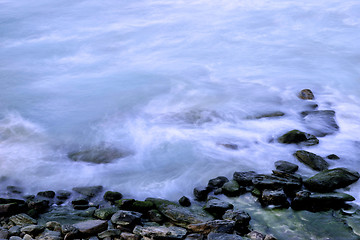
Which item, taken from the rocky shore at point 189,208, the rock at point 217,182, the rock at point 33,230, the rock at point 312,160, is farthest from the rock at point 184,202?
the rock at point 312,160

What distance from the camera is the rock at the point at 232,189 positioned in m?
5.37

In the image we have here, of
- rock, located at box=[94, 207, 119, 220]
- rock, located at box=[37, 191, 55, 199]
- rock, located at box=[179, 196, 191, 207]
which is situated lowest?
rock, located at box=[179, 196, 191, 207]

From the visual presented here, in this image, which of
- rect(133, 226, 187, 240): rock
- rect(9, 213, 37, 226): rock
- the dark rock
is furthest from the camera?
the dark rock

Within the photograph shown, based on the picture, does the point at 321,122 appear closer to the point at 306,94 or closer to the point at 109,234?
the point at 306,94

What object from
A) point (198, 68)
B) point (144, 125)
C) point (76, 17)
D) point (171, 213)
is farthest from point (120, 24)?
point (171, 213)

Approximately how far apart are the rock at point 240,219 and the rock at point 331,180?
1.07 meters

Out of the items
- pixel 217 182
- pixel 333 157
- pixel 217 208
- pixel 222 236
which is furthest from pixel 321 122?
pixel 222 236

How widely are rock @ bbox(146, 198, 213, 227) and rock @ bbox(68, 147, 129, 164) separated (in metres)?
1.58

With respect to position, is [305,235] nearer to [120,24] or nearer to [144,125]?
[144,125]

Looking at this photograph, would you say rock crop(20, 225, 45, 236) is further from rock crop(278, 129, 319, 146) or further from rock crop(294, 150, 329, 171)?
rock crop(278, 129, 319, 146)

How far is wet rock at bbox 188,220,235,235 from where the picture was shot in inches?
177

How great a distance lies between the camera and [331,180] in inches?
213

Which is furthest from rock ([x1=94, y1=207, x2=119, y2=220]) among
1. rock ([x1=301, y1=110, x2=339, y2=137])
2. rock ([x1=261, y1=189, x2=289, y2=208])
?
rock ([x1=301, y1=110, x2=339, y2=137])

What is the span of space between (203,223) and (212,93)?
190 inches
